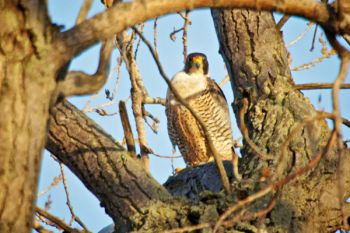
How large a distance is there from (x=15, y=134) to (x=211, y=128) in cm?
552

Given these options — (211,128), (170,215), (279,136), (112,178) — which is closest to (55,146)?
(112,178)

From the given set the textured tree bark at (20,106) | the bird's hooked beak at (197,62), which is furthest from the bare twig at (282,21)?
the bird's hooked beak at (197,62)

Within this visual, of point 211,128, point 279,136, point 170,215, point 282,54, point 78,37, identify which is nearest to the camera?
point 78,37

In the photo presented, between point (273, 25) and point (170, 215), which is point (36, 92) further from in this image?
point (273, 25)

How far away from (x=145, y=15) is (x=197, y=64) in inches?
220

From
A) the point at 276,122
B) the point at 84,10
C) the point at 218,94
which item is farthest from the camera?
the point at 218,94

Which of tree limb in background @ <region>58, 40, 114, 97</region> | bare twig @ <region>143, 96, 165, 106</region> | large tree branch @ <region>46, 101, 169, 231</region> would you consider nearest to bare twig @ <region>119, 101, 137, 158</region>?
large tree branch @ <region>46, 101, 169, 231</region>

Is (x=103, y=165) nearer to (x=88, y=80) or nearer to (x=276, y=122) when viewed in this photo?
(x=276, y=122)

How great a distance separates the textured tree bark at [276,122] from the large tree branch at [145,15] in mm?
990

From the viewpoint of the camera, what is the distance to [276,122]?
4.35 m

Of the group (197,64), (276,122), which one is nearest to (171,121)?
(197,64)

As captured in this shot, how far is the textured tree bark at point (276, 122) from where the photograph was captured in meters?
3.78

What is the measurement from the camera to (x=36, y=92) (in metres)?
2.17

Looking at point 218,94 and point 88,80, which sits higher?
point 218,94
